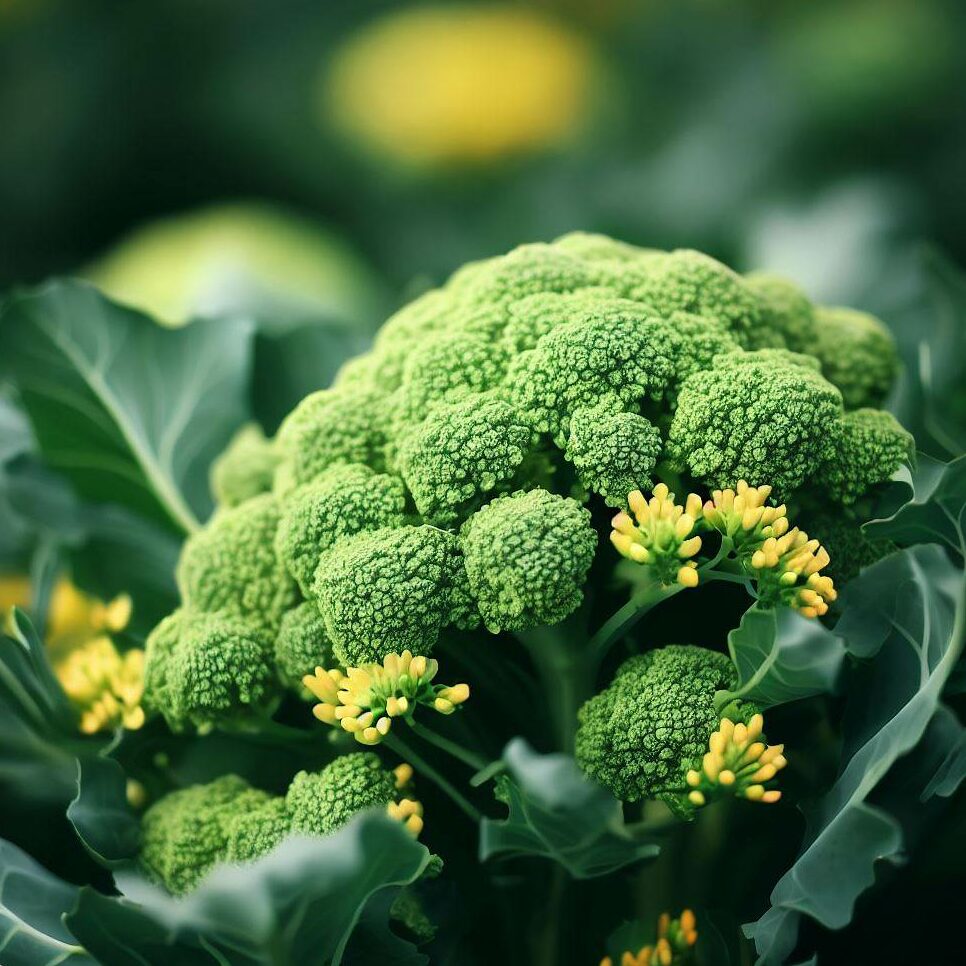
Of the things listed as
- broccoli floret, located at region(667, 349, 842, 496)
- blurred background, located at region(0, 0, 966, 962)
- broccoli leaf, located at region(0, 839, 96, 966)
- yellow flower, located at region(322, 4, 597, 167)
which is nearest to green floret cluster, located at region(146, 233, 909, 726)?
broccoli floret, located at region(667, 349, 842, 496)

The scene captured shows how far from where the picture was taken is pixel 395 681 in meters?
0.52

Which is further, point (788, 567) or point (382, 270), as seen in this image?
point (382, 270)

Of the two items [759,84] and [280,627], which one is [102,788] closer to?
[280,627]

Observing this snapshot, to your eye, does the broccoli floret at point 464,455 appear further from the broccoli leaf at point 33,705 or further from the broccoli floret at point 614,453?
the broccoli leaf at point 33,705

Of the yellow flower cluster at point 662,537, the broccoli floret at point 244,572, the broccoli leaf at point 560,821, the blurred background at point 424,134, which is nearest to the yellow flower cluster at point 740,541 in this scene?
the yellow flower cluster at point 662,537

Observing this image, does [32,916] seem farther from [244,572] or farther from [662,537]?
[662,537]

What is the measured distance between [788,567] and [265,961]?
0.30m

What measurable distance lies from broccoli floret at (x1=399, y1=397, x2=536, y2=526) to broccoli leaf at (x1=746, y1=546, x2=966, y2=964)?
0.60ft

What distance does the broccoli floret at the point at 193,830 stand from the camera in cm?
59

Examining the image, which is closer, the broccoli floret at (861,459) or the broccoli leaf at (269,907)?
the broccoli leaf at (269,907)

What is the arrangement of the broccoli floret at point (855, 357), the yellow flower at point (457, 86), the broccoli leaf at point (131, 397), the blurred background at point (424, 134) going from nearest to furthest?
the broccoli floret at point (855, 357)
the broccoli leaf at point (131, 397)
the blurred background at point (424, 134)
the yellow flower at point (457, 86)

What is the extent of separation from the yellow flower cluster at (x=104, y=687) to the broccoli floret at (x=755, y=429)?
338 millimetres

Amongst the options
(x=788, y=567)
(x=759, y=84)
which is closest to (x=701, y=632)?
(x=788, y=567)

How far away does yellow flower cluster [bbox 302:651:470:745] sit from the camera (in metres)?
0.52
